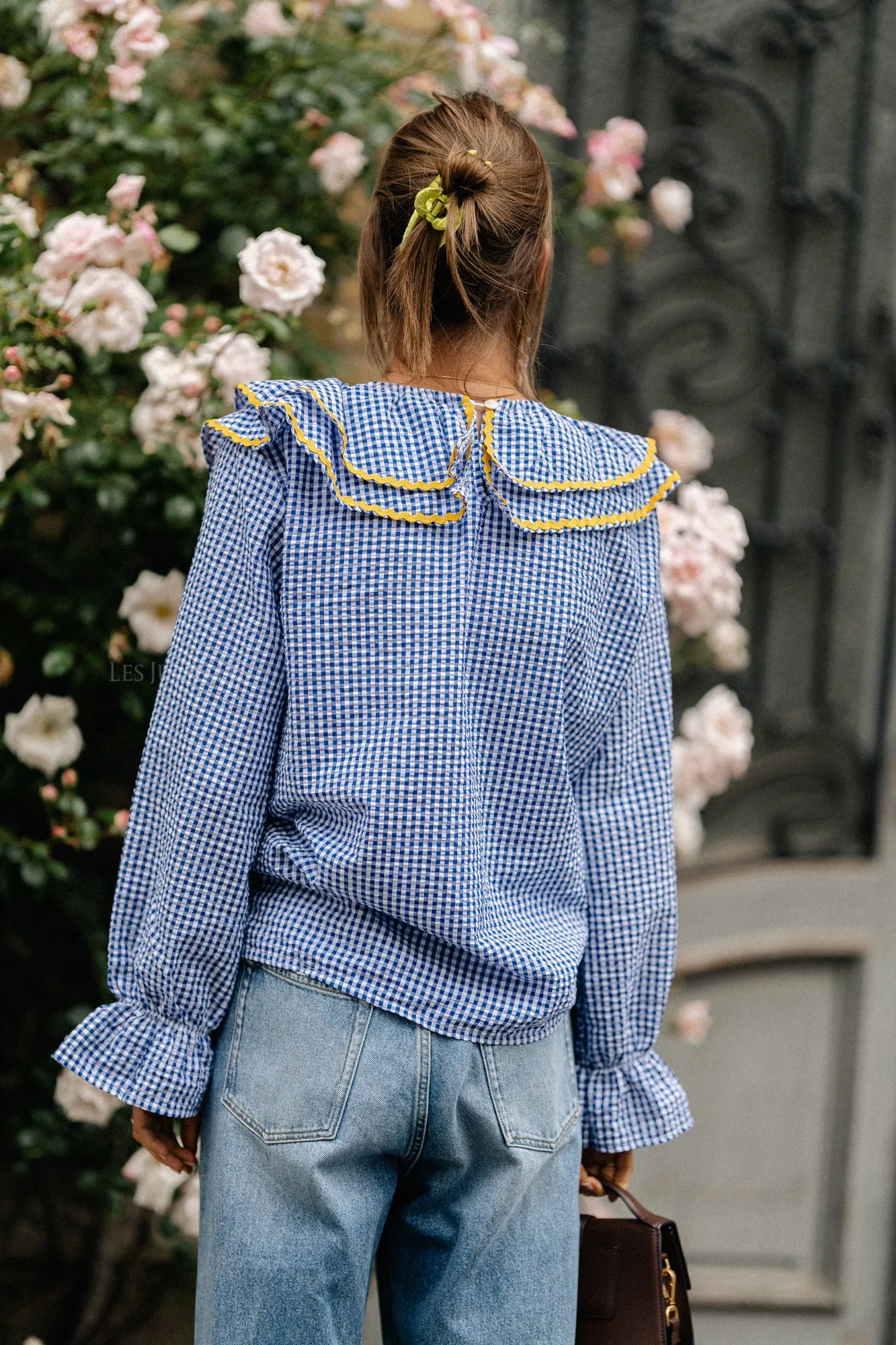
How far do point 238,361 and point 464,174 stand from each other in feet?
1.68

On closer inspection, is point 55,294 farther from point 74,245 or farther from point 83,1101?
point 83,1101

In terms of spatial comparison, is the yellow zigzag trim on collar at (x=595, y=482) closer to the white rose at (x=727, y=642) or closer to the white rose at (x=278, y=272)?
the white rose at (x=278, y=272)

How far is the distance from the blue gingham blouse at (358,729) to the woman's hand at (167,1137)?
0.07m

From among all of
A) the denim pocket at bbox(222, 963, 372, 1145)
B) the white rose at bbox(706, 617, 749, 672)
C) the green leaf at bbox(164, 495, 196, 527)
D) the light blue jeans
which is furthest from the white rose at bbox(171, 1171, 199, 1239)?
the white rose at bbox(706, 617, 749, 672)

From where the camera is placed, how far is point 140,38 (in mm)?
1723

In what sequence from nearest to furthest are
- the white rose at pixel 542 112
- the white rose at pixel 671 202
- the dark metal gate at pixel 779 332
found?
1. the white rose at pixel 542 112
2. the white rose at pixel 671 202
3. the dark metal gate at pixel 779 332

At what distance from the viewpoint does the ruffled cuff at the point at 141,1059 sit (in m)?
1.25

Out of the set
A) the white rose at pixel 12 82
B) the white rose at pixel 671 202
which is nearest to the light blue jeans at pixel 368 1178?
the white rose at pixel 12 82

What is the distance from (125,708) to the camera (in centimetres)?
185

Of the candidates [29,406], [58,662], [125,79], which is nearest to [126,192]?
[125,79]

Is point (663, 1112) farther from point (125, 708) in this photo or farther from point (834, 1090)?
point (834, 1090)

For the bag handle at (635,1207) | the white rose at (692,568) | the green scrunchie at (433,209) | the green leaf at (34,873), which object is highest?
the green scrunchie at (433,209)

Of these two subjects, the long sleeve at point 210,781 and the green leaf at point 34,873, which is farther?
the green leaf at point 34,873

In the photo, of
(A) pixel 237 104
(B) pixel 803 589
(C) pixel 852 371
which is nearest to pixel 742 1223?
(B) pixel 803 589
